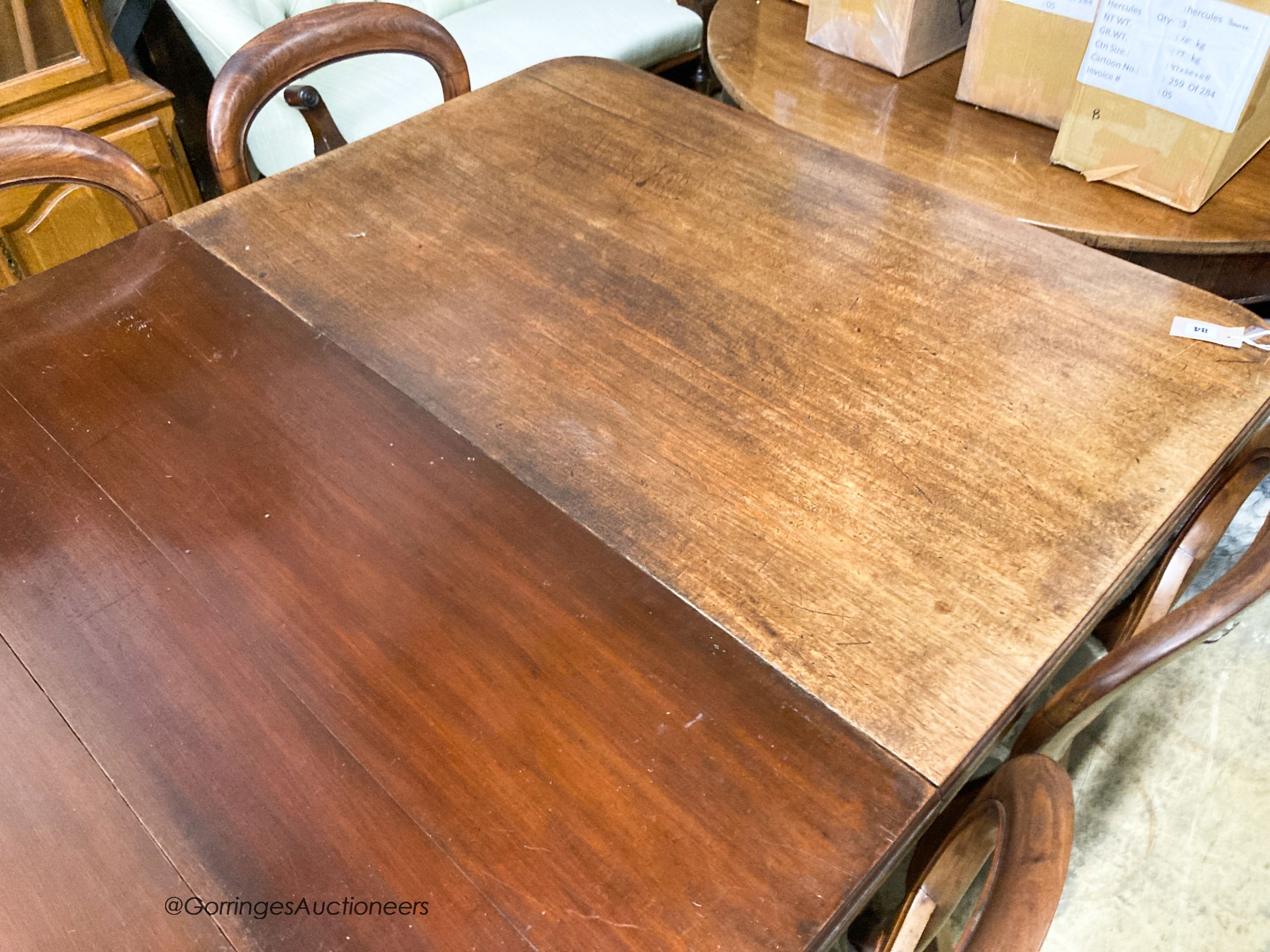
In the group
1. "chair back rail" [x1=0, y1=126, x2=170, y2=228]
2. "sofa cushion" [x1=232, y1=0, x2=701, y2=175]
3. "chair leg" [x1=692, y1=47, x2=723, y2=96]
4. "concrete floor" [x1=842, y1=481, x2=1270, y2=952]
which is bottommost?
"chair leg" [x1=692, y1=47, x2=723, y2=96]

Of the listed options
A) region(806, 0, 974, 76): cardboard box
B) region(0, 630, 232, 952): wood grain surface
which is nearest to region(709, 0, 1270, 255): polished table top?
region(806, 0, 974, 76): cardboard box

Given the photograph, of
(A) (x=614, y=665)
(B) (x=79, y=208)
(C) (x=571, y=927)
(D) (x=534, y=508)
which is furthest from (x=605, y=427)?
(B) (x=79, y=208)

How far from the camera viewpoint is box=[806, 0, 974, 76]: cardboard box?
56.2 inches

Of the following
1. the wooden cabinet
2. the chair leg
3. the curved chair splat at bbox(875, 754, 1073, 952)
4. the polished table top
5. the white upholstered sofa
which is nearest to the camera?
the curved chair splat at bbox(875, 754, 1073, 952)

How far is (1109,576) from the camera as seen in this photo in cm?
61

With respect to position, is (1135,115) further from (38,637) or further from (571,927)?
(38,637)

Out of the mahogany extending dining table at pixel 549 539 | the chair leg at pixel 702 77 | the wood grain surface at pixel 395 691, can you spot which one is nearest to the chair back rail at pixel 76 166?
the mahogany extending dining table at pixel 549 539

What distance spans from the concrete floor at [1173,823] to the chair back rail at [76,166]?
1.02 meters

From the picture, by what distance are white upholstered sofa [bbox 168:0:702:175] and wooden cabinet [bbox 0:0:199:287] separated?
0.51 ft

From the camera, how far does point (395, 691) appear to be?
1.88ft

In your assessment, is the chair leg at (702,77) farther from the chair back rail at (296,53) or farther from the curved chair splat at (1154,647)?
the curved chair splat at (1154,647)

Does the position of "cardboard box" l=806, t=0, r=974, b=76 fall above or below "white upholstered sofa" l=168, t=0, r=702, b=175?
above

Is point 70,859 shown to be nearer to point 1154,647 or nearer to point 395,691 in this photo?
point 395,691

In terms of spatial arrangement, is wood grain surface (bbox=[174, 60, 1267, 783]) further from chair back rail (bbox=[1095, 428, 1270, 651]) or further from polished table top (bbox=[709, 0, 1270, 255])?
polished table top (bbox=[709, 0, 1270, 255])
